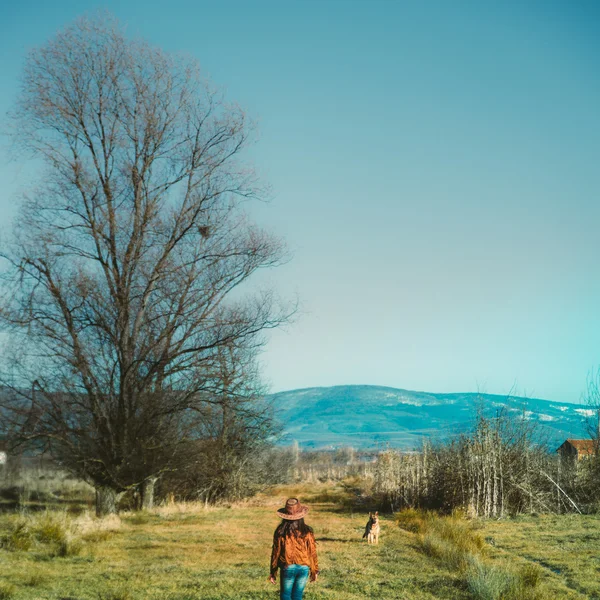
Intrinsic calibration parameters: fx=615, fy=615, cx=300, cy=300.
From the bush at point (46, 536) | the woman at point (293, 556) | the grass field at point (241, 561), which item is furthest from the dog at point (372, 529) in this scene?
the woman at point (293, 556)

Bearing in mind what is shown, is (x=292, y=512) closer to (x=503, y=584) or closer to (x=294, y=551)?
(x=294, y=551)

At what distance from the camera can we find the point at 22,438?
48.3 feet

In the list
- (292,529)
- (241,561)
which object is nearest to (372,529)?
(241,561)

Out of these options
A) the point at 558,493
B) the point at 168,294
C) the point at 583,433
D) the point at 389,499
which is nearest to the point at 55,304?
the point at 168,294

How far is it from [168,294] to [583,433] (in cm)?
1668

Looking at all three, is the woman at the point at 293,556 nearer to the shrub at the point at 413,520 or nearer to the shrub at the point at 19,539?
the shrub at the point at 19,539

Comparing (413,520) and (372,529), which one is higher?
(372,529)

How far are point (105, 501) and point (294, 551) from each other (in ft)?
37.5

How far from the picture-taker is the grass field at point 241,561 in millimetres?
8719

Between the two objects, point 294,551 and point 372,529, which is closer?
point 294,551

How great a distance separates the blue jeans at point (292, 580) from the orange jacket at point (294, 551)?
6 cm

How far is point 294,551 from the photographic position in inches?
266

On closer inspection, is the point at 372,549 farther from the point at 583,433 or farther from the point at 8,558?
the point at 583,433

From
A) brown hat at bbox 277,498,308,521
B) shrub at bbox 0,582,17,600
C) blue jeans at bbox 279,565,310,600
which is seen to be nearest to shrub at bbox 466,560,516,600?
blue jeans at bbox 279,565,310,600
